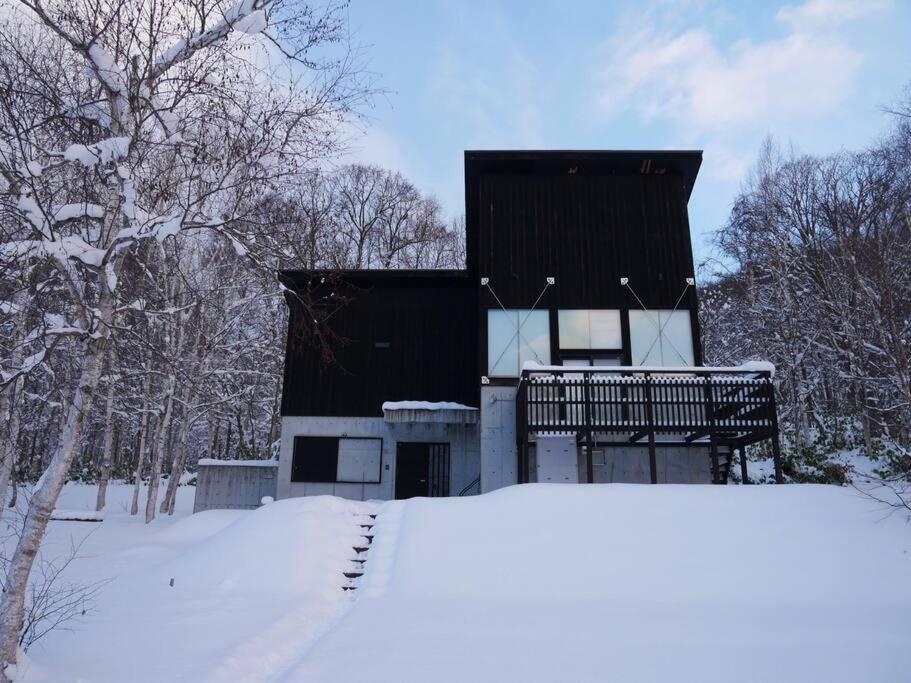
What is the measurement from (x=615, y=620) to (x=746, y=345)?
19050 millimetres

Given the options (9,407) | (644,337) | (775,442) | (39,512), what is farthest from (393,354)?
(39,512)

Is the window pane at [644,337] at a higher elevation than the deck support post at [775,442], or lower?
higher

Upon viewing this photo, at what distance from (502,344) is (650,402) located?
3.66 metres

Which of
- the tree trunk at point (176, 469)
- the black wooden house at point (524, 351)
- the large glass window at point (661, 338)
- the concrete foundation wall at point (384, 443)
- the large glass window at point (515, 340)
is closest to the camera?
the black wooden house at point (524, 351)

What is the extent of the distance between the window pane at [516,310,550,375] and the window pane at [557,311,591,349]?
324 millimetres

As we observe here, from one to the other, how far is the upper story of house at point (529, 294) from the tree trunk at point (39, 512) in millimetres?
7691

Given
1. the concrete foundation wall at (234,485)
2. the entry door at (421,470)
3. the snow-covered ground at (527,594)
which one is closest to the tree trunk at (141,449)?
the concrete foundation wall at (234,485)

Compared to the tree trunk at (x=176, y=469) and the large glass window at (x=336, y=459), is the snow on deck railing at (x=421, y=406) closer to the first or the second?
the large glass window at (x=336, y=459)

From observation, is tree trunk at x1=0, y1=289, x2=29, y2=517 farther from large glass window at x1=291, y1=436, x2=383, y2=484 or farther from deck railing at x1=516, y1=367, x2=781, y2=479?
deck railing at x1=516, y1=367, x2=781, y2=479

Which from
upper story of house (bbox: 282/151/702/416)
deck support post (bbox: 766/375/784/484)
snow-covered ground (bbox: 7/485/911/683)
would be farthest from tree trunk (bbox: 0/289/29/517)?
deck support post (bbox: 766/375/784/484)

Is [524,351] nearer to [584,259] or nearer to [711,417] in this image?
[584,259]

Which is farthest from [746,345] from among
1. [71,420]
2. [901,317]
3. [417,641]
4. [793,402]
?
[71,420]

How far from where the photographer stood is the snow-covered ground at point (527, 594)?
468 cm

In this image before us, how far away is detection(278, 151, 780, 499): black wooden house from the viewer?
1251cm
